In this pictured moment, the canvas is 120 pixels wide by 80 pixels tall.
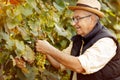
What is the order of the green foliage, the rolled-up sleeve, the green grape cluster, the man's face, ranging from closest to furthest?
the green foliage → the rolled-up sleeve → the man's face → the green grape cluster

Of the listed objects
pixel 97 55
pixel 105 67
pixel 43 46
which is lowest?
pixel 105 67

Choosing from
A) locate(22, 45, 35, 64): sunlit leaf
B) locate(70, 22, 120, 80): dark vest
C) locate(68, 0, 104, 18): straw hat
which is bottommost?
locate(70, 22, 120, 80): dark vest

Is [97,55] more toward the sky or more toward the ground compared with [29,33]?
more toward the ground

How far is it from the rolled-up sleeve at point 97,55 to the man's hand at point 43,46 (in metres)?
0.25

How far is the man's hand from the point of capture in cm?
376

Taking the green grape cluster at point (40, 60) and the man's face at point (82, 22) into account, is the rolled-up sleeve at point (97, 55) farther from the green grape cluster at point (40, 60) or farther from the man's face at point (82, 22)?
the green grape cluster at point (40, 60)

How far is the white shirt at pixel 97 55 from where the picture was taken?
380cm

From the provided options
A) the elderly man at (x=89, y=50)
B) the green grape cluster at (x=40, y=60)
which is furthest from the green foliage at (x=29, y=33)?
the elderly man at (x=89, y=50)

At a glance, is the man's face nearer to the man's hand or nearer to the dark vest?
the dark vest

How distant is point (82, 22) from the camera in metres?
3.99

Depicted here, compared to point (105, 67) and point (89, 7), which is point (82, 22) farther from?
point (105, 67)

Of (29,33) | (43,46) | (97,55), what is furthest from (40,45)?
(97,55)

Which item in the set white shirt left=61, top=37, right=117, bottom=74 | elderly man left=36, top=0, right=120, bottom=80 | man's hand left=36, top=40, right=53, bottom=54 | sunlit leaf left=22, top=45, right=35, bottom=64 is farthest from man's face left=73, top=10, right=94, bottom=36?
sunlit leaf left=22, top=45, right=35, bottom=64

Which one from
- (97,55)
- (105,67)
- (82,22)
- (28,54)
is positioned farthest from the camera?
(105,67)
